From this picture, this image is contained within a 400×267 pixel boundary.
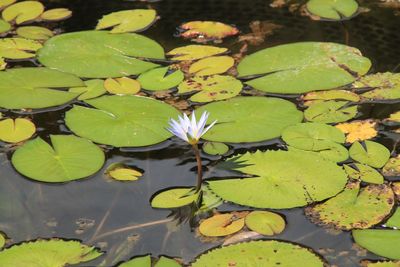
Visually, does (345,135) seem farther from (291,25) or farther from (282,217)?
(291,25)

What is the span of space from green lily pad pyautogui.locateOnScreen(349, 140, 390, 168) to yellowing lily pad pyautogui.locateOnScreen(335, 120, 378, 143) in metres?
0.03

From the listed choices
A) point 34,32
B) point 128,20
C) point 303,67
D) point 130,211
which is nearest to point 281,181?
point 130,211

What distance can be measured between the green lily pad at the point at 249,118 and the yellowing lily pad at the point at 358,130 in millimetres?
136

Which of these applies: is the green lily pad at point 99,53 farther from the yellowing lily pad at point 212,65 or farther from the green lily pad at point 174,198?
the green lily pad at point 174,198

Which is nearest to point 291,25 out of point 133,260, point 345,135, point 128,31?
point 128,31

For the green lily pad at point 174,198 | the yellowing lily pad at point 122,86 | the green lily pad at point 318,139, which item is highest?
the green lily pad at point 318,139

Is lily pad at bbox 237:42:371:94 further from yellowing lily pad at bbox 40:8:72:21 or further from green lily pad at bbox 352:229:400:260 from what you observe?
yellowing lily pad at bbox 40:8:72:21

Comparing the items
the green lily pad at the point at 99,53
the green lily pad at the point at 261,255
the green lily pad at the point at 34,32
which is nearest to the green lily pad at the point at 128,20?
the green lily pad at the point at 99,53

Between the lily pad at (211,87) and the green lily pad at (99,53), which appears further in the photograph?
the green lily pad at (99,53)

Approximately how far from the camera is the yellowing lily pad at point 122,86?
2391mm

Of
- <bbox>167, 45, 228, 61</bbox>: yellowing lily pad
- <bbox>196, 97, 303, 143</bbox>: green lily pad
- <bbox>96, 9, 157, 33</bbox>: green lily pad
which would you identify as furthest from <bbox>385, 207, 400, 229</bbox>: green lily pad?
<bbox>96, 9, 157, 33</bbox>: green lily pad

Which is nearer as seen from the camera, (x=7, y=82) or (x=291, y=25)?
(x=7, y=82)

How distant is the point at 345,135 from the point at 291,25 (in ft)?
2.62

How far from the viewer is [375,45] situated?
2.70 meters
